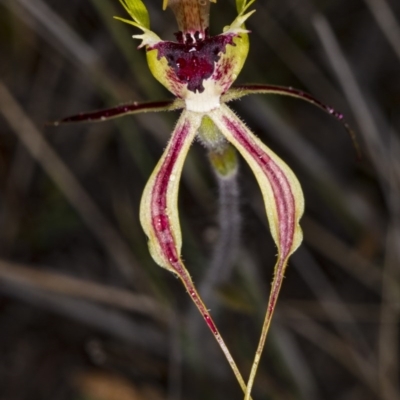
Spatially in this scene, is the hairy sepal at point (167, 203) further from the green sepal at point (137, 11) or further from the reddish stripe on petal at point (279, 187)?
the green sepal at point (137, 11)

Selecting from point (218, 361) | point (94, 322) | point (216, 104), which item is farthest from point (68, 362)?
point (216, 104)

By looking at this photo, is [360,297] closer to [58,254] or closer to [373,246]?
[373,246]

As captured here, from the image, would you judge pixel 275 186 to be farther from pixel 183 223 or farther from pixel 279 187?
pixel 183 223

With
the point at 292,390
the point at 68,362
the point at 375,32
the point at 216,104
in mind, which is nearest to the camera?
the point at 216,104

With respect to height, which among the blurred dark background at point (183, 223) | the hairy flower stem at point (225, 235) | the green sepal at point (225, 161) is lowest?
the green sepal at point (225, 161)

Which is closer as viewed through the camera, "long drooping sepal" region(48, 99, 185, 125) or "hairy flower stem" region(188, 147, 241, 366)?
"long drooping sepal" region(48, 99, 185, 125)

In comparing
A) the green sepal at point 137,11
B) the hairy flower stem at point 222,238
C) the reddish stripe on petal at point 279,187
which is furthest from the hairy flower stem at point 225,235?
the green sepal at point 137,11

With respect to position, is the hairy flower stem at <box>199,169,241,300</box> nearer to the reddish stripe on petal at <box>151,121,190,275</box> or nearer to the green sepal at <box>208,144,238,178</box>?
the green sepal at <box>208,144,238,178</box>

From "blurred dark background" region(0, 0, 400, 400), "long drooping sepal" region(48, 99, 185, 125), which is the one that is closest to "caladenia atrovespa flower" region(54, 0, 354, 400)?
"long drooping sepal" region(48, 99, 185, 125)
